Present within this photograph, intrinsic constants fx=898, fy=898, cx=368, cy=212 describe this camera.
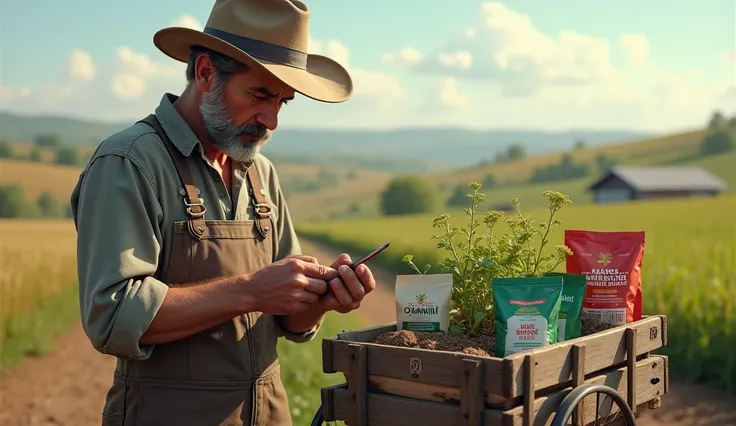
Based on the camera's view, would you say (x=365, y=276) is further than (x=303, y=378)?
No

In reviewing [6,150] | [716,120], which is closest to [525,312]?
[6,150]

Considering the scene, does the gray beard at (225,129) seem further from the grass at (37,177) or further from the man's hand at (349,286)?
the grass at (37,177)

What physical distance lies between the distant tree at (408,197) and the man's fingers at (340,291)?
82.4 meters

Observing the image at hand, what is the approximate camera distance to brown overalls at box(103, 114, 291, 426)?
9.52 feet

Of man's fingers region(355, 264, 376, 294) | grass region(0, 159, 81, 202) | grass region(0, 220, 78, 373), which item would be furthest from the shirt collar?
grass region(0, 159, 81, 202)

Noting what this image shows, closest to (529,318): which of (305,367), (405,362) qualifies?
(405,362)

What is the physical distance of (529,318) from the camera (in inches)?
98.3

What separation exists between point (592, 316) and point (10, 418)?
7116 mm

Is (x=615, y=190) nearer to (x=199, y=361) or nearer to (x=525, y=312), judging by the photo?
(x=199, y=361)

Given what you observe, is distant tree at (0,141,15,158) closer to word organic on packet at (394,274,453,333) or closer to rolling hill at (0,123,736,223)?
rolling hill at (0,123,736,223)

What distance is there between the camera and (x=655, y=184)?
236 ft

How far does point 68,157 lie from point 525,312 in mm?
57097

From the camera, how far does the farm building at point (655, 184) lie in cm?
7100

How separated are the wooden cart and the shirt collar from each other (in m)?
0.84
